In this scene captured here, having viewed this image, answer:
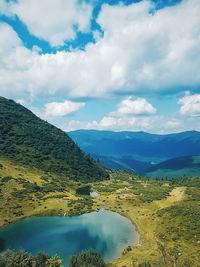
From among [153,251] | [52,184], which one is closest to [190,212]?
[153,251]

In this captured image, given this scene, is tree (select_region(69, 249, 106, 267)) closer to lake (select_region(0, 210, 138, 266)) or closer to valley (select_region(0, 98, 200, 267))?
valley (select_region(0, 98, 200, 267))

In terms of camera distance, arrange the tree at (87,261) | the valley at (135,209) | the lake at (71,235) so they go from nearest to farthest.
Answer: the tree at (87,261)
the valley at (135,209)
the lake at (71,235)

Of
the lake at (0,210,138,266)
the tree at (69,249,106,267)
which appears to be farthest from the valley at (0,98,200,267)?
the tree at (69,249,106,267)

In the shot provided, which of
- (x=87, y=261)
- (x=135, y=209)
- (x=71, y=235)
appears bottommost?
(x=71, y=235)

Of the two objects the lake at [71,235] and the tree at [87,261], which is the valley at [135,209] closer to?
the lake at [71,235]

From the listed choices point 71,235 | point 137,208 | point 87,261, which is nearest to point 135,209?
point 137,208

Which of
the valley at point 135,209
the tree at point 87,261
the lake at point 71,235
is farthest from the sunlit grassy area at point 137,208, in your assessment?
the tree at point 87,261

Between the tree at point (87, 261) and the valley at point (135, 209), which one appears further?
the valley at point (135, 209)

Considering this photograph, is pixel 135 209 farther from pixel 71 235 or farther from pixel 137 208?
pixel 71 235

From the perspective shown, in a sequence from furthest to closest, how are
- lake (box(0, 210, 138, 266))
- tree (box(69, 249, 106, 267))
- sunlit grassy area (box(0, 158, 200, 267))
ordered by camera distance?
1. lake (box(0, 210, 138, 266))
2. sunlit grassy area (box(0, 158, 200, 267))
3. tree (box(69, 249, 106, 267))

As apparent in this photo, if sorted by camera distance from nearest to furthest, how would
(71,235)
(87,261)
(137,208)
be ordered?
(87,261) → (71,235) → (137,208)
